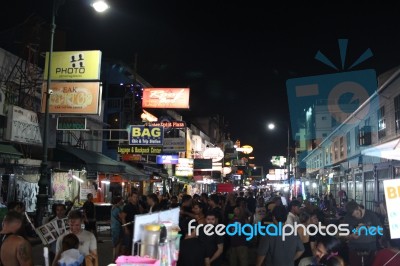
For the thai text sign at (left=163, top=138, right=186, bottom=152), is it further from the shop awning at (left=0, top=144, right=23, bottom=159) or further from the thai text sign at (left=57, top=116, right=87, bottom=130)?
the shop awning at (left=0, top=144, right=23, bottom=159)

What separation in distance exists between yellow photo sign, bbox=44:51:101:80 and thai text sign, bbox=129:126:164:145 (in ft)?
18.3

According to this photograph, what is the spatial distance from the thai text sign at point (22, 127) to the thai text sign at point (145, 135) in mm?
5658

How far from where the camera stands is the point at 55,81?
18672mm

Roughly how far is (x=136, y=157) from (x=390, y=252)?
75.8 feet

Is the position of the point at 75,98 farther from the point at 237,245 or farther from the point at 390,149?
the point at 390,149

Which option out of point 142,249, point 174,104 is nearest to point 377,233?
point 142,249

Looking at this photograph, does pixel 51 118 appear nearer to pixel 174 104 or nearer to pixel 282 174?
pixel 174 104

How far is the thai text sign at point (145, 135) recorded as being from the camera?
2330 cm

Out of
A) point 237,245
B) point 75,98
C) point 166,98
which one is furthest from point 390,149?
point 166,98

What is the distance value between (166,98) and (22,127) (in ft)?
47.2

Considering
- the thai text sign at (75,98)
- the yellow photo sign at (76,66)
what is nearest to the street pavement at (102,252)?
the thai text sign at (75,98)

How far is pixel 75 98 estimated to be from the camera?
18156mm

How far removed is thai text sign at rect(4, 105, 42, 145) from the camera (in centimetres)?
1648

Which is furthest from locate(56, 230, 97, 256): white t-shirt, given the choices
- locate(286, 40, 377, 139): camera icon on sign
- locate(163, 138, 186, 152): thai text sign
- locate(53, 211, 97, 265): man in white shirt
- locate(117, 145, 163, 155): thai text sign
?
locate(163, 138, 186, 152): thai text sign
